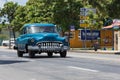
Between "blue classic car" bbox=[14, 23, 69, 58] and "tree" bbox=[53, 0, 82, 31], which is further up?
"tree" bbox=[53, 0, 82, 31]

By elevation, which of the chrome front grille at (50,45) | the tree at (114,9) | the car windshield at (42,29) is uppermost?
the tree at (114,9)

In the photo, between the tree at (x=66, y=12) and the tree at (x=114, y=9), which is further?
the tree at (x=66, y=12)

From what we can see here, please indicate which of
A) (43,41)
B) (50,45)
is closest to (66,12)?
(50,45)

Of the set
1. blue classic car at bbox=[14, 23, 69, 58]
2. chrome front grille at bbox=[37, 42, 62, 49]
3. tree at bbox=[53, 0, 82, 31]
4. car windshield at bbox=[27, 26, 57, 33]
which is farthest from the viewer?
tree at bbox=[53, 0, 82, 31]

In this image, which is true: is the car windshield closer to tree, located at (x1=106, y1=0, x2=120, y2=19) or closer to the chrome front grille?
the chrome front grille

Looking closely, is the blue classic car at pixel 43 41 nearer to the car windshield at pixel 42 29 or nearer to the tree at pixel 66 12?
the car windshield at pixel 42 29

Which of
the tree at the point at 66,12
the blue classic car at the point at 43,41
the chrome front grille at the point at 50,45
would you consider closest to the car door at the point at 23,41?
the blue classic car at the point at 43,41

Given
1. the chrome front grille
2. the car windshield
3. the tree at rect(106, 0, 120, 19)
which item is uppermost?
the tree at rect(106, 0, 120, 19)

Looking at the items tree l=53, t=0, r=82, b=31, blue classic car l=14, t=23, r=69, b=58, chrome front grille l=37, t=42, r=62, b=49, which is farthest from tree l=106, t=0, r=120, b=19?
tree l=53, t=0, r=82, b=31

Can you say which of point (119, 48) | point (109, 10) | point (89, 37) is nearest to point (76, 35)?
point (89, 37)

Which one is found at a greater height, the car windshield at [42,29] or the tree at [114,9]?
the tree at [114,9]

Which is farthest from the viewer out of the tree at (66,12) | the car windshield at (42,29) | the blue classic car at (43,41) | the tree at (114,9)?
the tree at (66,12)

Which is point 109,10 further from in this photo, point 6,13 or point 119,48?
point 6,13

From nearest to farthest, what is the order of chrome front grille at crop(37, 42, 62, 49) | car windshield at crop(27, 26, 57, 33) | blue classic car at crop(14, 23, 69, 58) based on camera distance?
1. blue classic car at crop(14, 23, 69, 58)
2. chrome front grille at crop(37, 42, 62, 49)
3. car windshield at crop(27, 26, 57, 33)
